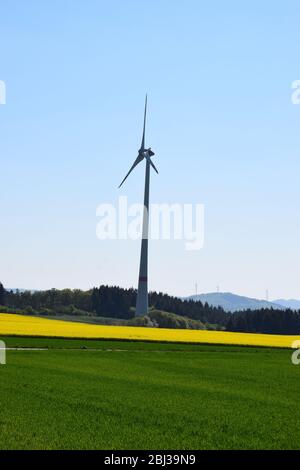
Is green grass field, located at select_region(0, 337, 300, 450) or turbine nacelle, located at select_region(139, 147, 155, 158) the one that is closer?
green grass field, located at select_region(0, 337, 300, 450)

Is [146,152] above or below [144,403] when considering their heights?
above

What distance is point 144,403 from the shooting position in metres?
27.3

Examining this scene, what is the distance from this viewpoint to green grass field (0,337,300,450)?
19234mm

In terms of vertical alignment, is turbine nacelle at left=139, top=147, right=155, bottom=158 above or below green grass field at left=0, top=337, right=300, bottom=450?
above

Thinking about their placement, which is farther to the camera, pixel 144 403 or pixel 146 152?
pixel 146 152

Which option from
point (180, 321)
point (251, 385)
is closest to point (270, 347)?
point (251, 385)

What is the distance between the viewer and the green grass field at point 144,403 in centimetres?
1923

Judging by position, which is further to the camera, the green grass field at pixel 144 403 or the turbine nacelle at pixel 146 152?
the turbine nacelle at pixel 146 152

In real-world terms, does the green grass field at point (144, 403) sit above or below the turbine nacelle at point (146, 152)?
below

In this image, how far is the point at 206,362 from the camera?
54781 mm
